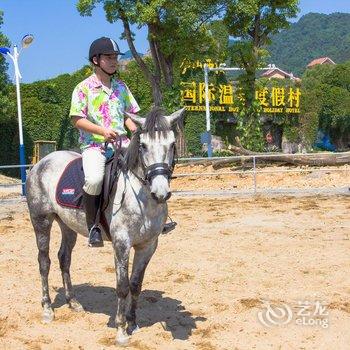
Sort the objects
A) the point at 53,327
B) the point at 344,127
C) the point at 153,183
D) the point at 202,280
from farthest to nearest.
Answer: the point at 344,127, the point at 202,280, the point at 53,327, the point at 153,183

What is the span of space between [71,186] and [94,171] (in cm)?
49

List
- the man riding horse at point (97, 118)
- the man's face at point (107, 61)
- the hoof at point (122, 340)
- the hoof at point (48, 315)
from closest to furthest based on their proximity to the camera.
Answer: the hoof at point (122, 340) → the man riding horse at point (97, 118) → the man's face at point (107, 61) → the hoof at point (48, 315)

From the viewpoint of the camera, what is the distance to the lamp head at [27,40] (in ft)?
51.0

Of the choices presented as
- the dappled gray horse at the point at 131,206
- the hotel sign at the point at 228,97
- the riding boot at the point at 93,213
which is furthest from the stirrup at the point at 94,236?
the hotel sign at the point at 228,97

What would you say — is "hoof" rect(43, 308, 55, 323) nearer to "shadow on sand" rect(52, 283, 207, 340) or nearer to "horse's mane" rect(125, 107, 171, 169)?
"shadow on sand" rect(52, 283, 207, 340)

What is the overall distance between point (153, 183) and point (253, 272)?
2.98 meters

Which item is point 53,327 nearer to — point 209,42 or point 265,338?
point 265,338

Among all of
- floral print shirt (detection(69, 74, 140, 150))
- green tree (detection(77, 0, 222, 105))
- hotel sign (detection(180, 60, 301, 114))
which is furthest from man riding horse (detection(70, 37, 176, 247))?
hotel sign (detection(180, 60, 301, 114))

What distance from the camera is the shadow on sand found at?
14.8 feet

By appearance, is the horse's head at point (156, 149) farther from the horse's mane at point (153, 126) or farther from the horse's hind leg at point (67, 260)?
the horse's hind leg at point (67, 260)

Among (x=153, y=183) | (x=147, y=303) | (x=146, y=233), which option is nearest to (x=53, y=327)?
(x=147, y=303)

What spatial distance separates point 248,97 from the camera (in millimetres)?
22984

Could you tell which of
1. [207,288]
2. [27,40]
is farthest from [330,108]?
[207,288]

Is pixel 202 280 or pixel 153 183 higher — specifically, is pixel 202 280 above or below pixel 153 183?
below
